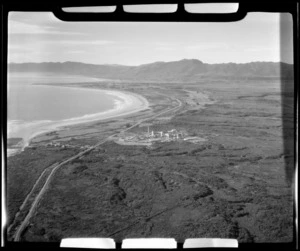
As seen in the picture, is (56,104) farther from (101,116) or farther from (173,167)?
(173,167)

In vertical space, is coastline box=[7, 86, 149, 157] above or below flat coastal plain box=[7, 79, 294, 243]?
above

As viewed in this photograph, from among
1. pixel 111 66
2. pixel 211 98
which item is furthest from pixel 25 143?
pixel 211 98

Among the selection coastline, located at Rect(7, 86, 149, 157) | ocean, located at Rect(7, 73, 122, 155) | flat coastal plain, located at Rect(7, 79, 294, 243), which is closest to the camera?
ocean, located at Rect(7, 73, 122, 155)

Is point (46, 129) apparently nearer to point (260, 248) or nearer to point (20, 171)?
point (20, 171)

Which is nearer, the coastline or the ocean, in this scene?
the ocean

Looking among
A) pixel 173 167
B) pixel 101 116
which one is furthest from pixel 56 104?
pixel 173 167

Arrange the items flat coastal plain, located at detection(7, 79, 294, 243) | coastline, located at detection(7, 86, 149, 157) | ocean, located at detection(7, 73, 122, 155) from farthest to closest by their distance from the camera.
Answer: flat coastal plain, located at detection(7, 79, 294, 243)
coastline, located at detection(7, 86, 149, 157)
ocean, located at detection(7, 73, 122, 155)
